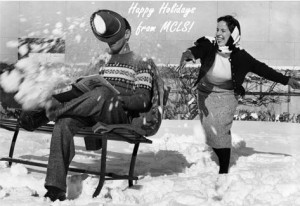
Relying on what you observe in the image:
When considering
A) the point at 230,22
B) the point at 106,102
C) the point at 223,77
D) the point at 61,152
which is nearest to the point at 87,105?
the point at 106,102

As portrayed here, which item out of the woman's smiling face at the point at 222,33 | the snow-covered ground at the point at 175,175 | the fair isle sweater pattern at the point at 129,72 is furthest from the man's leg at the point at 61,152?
the woman's smiling face at the point at 222,33

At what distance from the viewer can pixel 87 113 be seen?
5215 millimetres

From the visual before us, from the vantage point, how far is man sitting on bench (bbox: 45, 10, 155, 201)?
492cm

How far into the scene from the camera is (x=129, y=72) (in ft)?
18.6

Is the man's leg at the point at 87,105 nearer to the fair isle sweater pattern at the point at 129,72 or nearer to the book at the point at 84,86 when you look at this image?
the book at the point at 84,86

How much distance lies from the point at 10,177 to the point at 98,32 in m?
1.58

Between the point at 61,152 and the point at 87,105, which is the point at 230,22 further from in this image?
the point at 61,152

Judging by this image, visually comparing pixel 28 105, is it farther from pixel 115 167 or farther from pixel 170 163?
pixel 170 163

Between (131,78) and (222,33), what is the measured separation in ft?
4.77

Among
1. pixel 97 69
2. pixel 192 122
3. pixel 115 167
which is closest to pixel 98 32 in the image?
pixel 97 69

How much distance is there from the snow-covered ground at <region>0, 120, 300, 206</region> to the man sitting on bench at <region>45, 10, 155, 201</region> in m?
0.32

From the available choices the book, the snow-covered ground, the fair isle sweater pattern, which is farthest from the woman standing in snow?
the book

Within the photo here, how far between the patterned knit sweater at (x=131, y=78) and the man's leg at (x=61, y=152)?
0.57m

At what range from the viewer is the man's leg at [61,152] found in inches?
191
